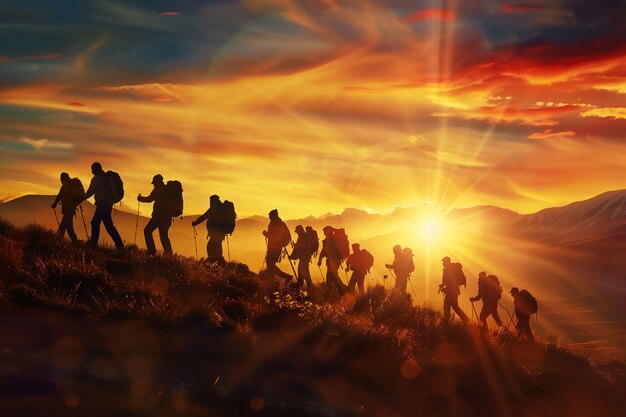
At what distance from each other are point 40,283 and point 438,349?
9040 millimetres

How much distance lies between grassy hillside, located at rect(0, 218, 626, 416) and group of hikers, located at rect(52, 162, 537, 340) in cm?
100

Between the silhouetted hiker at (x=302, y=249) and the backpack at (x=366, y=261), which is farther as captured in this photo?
the backpack at (x=366, y=261)

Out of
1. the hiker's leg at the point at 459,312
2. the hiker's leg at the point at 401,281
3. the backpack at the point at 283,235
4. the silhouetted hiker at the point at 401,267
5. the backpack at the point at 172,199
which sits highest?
the backpack at the point at 172,199

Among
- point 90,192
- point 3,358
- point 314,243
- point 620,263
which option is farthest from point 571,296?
point 3,358

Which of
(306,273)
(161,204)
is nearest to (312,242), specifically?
(306,273)

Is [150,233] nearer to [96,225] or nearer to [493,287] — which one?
[96,225]

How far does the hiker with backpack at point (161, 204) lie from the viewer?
19141 mm

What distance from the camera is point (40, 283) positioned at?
14.0m

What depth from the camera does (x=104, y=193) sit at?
18.3 meters

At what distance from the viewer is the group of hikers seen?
18.6 meters

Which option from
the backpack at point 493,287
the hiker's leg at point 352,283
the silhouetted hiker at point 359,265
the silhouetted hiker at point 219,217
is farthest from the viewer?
the silhouetted hiker at point 359,265

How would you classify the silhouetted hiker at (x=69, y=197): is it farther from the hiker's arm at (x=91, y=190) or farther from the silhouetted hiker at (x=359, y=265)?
the silhouetted hiker at (x=359, y=265)

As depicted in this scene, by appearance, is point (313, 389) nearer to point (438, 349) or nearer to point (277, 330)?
point (277, 330)

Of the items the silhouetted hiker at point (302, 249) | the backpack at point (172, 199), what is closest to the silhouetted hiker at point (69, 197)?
the backpack at point (172, 199)
